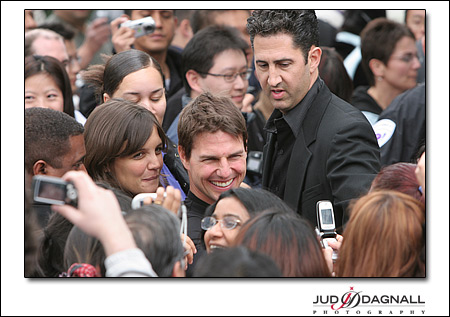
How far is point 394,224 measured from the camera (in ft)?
7.47


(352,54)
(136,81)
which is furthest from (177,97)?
(352,54)

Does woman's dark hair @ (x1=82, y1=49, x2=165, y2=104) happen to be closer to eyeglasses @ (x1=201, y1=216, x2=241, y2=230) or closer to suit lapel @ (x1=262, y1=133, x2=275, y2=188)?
suit lapel @ (x1=262, y1=133, x2=275, y2=188)

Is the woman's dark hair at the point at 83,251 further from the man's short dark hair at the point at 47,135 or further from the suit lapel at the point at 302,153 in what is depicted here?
Answer: the suit lapel at the point at 302,153

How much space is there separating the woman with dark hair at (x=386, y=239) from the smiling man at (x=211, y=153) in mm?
978

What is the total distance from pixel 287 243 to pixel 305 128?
1092 mm

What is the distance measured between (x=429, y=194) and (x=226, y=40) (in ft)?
8.56

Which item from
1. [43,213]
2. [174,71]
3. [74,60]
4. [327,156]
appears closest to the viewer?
[43,213]

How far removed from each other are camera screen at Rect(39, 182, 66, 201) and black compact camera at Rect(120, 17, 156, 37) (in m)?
3.09

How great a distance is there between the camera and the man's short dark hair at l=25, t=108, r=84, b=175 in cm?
288

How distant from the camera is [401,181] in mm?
2510

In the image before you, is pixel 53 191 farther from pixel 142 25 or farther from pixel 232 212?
pixel 142 25

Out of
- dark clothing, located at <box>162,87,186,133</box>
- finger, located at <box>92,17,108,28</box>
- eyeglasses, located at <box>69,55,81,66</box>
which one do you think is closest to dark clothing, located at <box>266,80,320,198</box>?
dark clothing, located at <box>162,87,186,133</box>

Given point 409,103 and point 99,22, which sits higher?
point 99,22

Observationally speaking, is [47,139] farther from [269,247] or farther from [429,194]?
[429,194]
